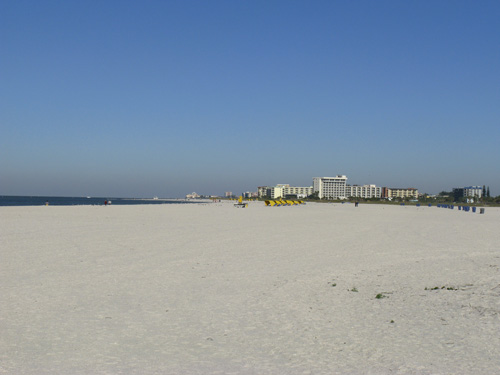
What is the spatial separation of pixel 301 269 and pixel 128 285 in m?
4.77

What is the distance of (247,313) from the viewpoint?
8.02 metres

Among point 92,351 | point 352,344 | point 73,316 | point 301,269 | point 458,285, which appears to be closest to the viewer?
point 92,351

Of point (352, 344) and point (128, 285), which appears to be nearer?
point (352, 344)

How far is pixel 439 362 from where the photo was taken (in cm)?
565

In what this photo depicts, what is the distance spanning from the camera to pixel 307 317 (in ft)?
25.6

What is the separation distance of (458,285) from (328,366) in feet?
19.4

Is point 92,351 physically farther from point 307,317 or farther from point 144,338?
point 307,317

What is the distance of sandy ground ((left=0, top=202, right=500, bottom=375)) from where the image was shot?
18.6 feet

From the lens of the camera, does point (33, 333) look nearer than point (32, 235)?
Yes

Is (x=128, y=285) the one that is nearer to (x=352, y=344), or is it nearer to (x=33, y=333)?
(x=33, y=333)

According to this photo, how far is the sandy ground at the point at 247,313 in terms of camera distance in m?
5.68

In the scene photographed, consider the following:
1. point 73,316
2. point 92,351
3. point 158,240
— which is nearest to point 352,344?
point 92,351

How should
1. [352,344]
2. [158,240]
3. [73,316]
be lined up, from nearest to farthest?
[352,344] → [73,316] → [158,240]

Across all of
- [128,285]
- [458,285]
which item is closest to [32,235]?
[128,285]
